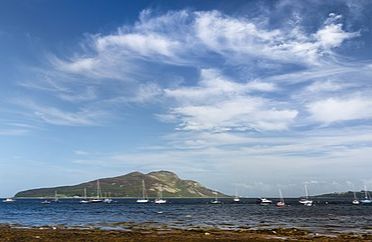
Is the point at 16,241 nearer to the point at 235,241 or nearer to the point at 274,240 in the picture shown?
the point at 235,241

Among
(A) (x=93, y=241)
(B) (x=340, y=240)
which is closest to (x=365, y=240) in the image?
(B) (x=340, y=240)

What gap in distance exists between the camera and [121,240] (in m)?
47.4

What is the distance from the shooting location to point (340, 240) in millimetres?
48469

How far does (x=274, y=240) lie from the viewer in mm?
48594

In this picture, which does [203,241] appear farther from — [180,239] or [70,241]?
[70,241]

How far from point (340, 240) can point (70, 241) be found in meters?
29.3

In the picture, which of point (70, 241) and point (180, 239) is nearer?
point (70, 241)

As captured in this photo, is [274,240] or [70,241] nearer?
[70,241]

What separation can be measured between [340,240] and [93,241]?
26974 millimetres

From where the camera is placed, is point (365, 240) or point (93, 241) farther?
point (365, 240)

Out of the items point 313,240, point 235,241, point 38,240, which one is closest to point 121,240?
point 38,240

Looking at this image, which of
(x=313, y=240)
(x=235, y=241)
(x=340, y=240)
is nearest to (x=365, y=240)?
(x=340, y=240)

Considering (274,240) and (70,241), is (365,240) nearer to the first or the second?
(274,240)

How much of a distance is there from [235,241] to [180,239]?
6028 millimetres
